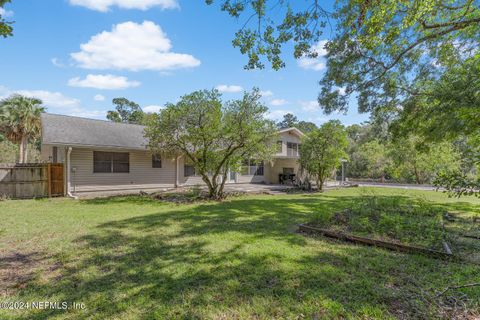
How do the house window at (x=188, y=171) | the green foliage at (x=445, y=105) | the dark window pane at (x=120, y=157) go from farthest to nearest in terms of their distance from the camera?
1. the house window at (x=188, y=171)
2. the dark window pane at (x=120, y=157)
3. the green foliage at (x=445, y=105)

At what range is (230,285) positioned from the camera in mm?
3346

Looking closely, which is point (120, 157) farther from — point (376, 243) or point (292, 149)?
point (292, 149)

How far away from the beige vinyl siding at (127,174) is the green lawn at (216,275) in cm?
669

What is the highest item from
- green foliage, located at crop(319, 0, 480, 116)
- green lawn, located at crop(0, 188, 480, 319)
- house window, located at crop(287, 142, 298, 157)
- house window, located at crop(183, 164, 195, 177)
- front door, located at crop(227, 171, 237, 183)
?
green foliage, located at crop(319, 0, 480, 116)

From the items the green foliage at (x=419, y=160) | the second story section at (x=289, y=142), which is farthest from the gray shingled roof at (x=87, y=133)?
the green foliage at (x=419, y=160)

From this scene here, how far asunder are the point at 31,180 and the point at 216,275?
11.9m

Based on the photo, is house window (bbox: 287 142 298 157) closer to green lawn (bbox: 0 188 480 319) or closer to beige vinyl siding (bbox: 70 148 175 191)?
beige vinyl siding (bbox: 70 148 175 191)

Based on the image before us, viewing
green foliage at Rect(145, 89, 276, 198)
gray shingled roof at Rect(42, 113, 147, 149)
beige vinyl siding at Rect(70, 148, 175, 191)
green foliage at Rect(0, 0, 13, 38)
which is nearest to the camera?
green foliage at Rect(0, 0, 13, 38)

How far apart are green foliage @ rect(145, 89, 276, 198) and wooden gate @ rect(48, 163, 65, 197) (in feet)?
15.4

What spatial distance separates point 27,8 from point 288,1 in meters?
7.78

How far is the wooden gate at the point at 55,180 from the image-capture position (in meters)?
11.7

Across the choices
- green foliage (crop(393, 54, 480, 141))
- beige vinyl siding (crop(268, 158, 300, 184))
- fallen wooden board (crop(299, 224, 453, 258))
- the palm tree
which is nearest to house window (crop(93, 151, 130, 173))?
the palm tree

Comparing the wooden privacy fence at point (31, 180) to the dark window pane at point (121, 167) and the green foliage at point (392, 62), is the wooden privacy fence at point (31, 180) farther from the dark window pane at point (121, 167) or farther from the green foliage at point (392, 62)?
the green foliage at point (392, 62)

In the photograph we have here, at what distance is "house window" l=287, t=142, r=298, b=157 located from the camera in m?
22.8
